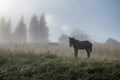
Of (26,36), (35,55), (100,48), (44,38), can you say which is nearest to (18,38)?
(26,36)

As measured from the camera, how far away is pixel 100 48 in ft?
68.6

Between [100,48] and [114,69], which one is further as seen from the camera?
[100,48]

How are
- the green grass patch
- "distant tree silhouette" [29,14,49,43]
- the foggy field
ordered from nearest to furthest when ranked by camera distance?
the green grass patch, the foggy field, "distant tree silhouette" [29,14,49,43]

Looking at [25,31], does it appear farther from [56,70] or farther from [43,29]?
[56,70]

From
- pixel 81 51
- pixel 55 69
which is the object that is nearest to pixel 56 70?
pixel 55 69

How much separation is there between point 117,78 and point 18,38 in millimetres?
59102

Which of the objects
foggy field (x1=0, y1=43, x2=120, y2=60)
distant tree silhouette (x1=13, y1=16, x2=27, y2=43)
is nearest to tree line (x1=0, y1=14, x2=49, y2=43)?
→ distant tree silhouette (x1=13, y1=16, x2=27, y2=43)

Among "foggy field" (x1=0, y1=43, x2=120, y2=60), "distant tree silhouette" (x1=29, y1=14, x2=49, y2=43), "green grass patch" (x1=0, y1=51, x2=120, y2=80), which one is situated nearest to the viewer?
"green grass patch" (x1=0, y1=51, x2=120, y2=80)

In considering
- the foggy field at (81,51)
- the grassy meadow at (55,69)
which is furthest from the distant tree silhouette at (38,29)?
the grassy meadow at (55,69)

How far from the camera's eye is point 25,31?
67.6 m

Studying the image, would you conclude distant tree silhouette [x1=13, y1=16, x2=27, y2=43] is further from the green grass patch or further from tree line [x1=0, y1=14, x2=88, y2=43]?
the green grass patch

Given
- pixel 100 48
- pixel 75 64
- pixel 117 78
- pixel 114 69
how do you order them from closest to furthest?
pixel 117 78, pixel 114 69, pixel 75 64, pixel 100 48

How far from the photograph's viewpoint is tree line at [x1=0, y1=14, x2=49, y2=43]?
65625 mm

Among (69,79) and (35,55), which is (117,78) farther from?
(35,55)
